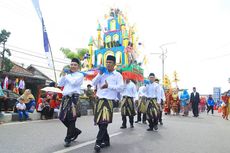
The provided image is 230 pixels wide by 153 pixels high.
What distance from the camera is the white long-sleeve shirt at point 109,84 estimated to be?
17.1 feet

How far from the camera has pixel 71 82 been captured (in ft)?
17.2

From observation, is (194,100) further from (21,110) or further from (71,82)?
(71,82)

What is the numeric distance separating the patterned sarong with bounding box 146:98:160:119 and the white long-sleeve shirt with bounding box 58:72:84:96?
10.7ft

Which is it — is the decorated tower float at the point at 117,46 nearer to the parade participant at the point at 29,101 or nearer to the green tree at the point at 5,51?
the green tree at the point at 5,51

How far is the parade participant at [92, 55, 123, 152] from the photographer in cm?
500

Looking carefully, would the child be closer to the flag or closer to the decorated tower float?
the flag

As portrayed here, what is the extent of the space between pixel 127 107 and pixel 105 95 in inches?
144

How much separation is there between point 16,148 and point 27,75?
16921 millimetres

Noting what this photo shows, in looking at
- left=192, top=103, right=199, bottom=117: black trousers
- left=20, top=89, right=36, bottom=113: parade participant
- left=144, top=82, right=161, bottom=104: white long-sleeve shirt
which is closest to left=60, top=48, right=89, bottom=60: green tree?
left=192, top=103, right=199, bottom=117: black trousers

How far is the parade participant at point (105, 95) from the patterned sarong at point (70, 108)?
16.2 inches

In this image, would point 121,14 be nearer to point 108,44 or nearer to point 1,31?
point 108,44

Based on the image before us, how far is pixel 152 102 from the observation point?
8.16 m

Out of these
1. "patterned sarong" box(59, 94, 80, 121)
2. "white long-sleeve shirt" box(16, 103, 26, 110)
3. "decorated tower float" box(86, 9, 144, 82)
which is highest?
"decorated tower float" box(86, 9, 144, 82)

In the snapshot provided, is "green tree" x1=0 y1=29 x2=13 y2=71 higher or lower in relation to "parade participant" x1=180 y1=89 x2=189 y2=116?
higher
